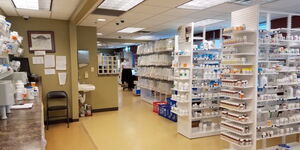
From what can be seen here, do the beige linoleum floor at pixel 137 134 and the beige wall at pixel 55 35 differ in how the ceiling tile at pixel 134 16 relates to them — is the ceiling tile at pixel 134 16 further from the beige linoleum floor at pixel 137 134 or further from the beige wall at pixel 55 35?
the beige linoleum floor at pixel 137 134

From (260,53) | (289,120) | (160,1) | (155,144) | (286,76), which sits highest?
(160,1)

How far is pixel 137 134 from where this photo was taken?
181 inches

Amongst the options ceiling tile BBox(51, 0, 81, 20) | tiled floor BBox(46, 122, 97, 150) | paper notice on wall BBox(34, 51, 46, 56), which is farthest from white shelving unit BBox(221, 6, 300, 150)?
paper notice on wall BBox(34, 51, 46, 56)

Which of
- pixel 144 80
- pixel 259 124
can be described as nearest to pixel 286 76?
pixel 259 124

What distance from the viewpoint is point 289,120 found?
145 inches

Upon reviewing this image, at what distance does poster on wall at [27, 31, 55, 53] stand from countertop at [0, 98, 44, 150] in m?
3.29

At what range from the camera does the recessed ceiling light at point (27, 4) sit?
12.1 feet

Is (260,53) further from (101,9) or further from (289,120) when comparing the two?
(101,9)

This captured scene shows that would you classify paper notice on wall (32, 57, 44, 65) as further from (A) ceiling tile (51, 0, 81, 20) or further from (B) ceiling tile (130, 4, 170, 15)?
(B) ceiling tile (130, 4, 170, 15)

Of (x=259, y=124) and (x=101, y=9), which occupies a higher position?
(x=101, y=9)

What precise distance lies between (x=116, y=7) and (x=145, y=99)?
5.09 meters

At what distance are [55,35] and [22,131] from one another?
419 cm

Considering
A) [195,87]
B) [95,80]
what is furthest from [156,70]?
[195,87]

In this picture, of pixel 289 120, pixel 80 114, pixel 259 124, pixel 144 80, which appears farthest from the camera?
pixel 144 80
